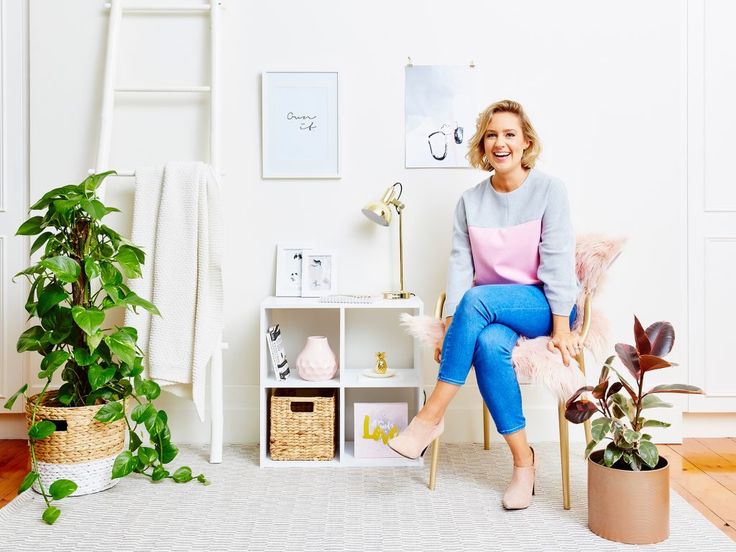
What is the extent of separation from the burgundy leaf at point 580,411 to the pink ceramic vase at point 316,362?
0.91m

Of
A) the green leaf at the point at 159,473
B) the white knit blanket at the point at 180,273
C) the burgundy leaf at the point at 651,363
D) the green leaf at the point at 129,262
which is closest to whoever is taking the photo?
the burgundy leaf at the point at 651,363

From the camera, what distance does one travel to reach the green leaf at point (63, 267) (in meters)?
1.84

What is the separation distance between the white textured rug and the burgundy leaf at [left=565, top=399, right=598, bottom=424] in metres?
0.32

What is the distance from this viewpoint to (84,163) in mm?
2510

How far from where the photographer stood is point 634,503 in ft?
5.36

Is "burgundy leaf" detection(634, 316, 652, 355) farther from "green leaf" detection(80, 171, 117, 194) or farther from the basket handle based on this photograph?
"green leaf" detection(80, 171, 117, 194)

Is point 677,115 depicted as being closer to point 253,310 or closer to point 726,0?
point 726,0

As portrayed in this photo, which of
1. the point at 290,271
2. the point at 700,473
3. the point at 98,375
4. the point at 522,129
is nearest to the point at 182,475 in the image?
the point at 98,375

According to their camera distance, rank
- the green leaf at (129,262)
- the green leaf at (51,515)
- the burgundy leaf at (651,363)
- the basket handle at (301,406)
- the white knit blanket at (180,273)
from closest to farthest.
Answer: the burgundy leaf at (651,363) → the green leaf at (51,515) → the green leaf at (129,262) → the white knit blanket at (180,273) → the basket handle at (301,406)

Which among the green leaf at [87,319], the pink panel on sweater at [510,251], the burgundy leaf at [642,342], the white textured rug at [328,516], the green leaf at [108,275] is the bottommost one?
the white textured rug at [328,516]

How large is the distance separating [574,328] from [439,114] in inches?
39.3

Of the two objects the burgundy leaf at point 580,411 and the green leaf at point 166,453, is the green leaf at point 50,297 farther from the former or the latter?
the burgundy leaf at point 580,411

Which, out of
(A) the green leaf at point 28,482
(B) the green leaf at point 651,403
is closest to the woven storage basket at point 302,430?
(A) the green leaf at point 28,482

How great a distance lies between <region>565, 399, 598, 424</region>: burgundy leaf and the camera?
5.41ft
